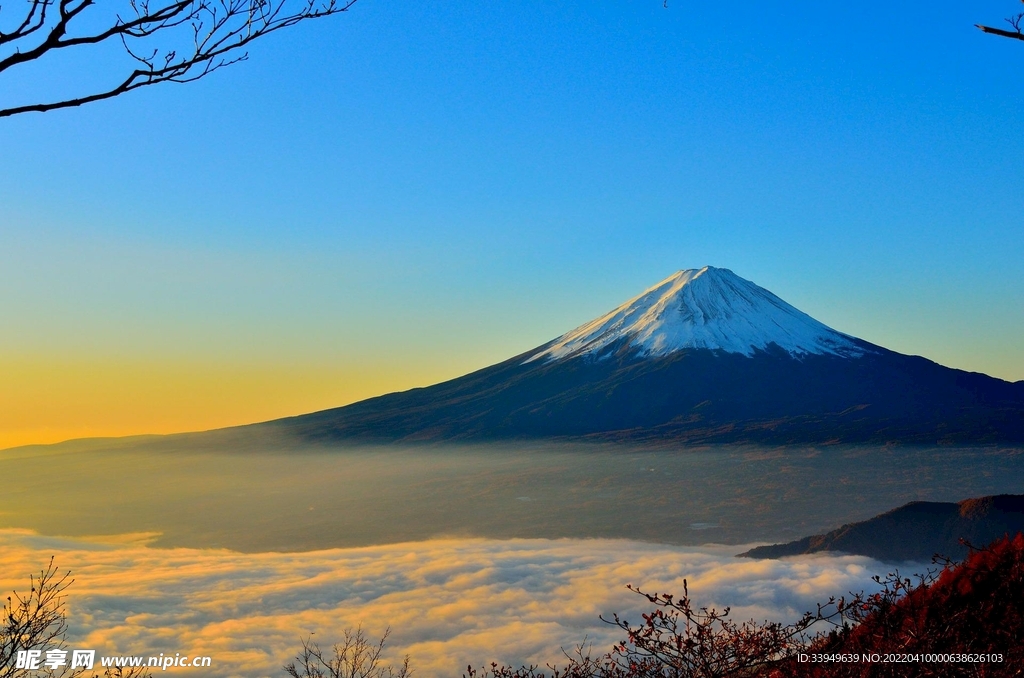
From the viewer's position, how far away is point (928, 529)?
458 feet

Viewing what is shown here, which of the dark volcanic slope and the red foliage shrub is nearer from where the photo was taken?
Result: the red foliage shrub

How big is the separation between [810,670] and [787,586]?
491ft

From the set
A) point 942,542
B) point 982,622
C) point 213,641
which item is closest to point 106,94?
point 982,622

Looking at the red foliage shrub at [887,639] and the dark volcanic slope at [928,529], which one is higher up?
the red foliage shrub at [887,639]

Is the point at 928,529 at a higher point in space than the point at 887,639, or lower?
lower

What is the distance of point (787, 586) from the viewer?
14562 centimetres

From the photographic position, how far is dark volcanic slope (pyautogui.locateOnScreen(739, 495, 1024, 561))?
12706 cm

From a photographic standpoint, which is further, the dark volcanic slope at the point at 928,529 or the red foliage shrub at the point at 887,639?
the dark volcanic slope at the point at 928,529

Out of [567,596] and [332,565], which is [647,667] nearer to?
[567,596]

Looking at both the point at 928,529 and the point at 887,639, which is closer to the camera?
the point at 887,639

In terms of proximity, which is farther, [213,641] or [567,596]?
[567,596]

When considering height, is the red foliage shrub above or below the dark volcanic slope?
above

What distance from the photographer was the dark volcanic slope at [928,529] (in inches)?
5002

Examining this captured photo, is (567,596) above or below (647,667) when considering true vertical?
below
